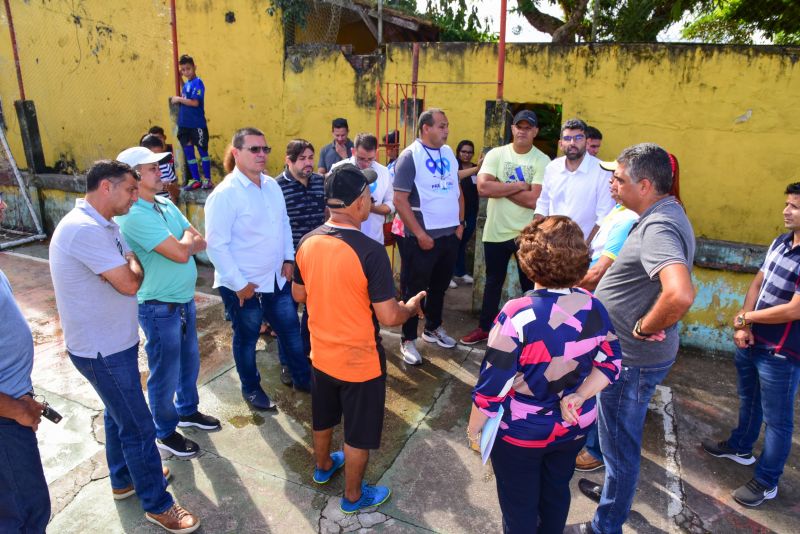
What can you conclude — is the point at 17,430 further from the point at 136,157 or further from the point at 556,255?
the point at 556,255

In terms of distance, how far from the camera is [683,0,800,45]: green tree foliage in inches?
332

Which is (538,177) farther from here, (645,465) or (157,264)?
(157,264)

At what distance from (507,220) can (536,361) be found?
2883 millimetres

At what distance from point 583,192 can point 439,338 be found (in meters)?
1.83

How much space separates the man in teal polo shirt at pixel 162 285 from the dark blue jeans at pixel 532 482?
205 centimetres

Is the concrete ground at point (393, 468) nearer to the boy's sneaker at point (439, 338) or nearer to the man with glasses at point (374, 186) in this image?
the boy's sneaker at point (439, 338)

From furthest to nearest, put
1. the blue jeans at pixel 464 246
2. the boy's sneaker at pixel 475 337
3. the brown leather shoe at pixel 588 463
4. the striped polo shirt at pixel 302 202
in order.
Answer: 1. the blue jeans at pixel 464 246
2. the boy's sneaker at pixel 475 337
3. the striped polo shirt at pixel 302 202
4. the brown leather shoe at pixel 588 463

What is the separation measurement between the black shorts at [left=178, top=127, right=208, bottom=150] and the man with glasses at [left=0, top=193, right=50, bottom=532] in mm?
5365

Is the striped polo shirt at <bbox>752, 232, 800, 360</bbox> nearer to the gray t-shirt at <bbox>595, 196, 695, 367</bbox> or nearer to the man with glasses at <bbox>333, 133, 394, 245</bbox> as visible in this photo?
the gray t-shirt at <bbox>595, 196, 695, 367</bbox>

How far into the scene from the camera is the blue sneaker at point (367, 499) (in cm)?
302


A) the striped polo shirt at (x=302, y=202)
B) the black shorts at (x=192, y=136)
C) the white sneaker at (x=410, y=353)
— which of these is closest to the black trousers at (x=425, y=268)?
the white sneaker at (x=410, y=353)

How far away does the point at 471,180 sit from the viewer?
21.6 ft

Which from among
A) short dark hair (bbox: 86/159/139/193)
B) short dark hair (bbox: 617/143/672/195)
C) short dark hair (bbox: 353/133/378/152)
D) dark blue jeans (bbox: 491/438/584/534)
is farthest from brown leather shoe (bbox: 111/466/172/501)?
short dark hair (bbox: 617/143/672/195)

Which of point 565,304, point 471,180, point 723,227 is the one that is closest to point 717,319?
point 723,227
